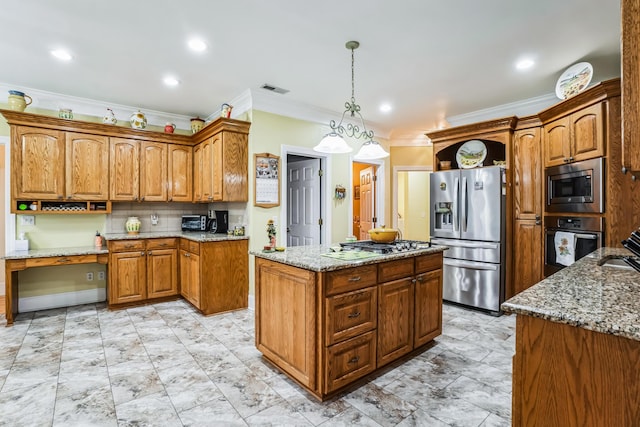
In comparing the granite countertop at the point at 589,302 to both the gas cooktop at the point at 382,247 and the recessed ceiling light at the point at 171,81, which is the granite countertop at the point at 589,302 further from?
the recessed ceiling light at the point at 171,81

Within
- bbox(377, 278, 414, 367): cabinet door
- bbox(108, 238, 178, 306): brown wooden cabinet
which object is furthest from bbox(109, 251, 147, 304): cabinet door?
bbox(377, 278, 414, 367): cabinet door

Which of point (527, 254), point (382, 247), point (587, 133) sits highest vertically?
point (587, 133)

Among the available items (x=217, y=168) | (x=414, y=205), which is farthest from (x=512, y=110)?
(x=217, y=168)

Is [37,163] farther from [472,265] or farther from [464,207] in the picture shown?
[472,265]

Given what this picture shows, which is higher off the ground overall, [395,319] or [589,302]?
[589,302]

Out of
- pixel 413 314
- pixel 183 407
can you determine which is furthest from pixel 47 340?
pixel 413 314

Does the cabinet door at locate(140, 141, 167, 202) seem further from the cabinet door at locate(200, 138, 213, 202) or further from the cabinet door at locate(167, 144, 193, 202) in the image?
the cabinet door at locate(200, 138, 213, 202)

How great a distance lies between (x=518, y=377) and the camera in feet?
3.61

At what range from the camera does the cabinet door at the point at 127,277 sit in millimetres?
3914

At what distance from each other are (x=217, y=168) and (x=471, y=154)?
3399 mm

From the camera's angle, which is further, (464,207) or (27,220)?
(464,207)

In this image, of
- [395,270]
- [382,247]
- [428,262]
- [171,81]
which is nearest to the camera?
[395,270]

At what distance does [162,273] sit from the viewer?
13.9 feet

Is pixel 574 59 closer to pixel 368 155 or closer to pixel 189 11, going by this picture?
pixel 368 155
